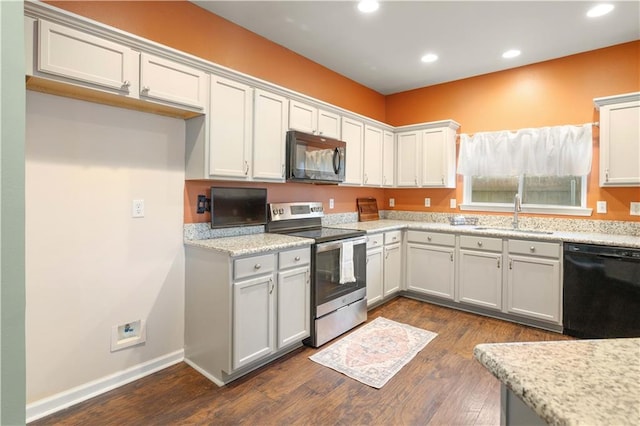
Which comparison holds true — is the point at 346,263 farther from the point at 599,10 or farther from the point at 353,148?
the point at 599,10

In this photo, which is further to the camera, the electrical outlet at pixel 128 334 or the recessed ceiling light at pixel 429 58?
the recessed ceiling light at pixel 429 58

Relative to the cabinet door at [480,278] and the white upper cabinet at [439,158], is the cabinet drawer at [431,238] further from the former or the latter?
the white upper cabinet at [439,158]

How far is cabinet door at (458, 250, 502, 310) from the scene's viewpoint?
3379 mm

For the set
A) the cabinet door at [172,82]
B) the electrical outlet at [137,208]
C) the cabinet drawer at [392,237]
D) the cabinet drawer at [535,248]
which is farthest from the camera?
the cabinet drawer at [392,237]

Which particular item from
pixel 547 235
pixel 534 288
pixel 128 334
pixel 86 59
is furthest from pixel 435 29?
pixel 128 334

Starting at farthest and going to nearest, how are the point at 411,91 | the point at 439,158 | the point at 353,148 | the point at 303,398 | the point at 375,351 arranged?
1. the point at 411,91
2. the point at 439,158
3. the point at 353,148
4. the point at 375,351
5. the point at 303,398

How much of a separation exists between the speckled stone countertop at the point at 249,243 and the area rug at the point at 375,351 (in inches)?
37.4

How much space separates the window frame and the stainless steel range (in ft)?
5.89

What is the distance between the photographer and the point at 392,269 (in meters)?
3.90

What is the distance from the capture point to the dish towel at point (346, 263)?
2.99 meters

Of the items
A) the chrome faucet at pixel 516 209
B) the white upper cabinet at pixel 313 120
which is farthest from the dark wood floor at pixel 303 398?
the white upper cabinet at pixel 313 120

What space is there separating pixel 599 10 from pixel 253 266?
3455mm

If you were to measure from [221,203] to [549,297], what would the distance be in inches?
124

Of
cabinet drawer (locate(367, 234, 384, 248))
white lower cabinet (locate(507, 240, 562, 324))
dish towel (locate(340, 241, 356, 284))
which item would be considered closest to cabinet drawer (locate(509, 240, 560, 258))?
white lower cabinet (locate(507, 240, 562, 324))
